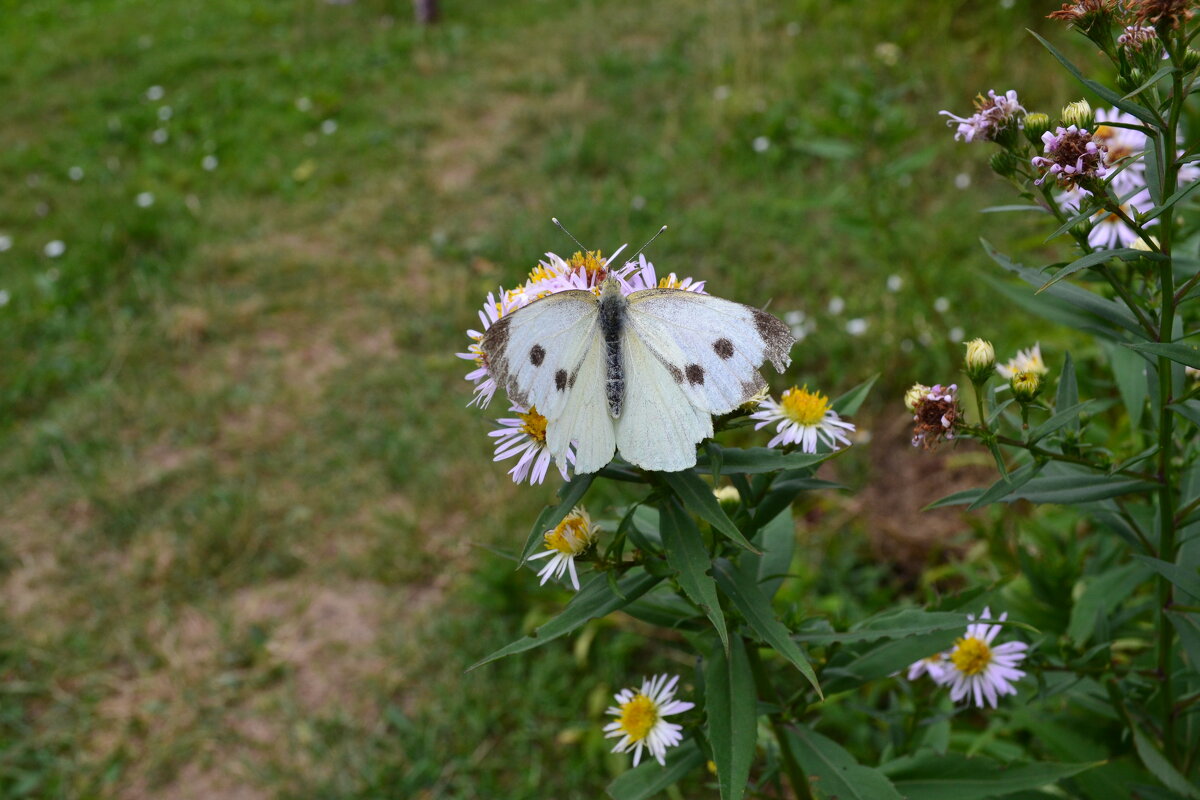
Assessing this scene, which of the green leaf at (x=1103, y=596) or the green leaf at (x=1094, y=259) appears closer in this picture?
the green leaf at (x=1094, y=259)

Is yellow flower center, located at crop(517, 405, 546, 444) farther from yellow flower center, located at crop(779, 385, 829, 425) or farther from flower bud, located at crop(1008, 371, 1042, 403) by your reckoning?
flower bud, located at crop(1008, 371, 1042, 403)

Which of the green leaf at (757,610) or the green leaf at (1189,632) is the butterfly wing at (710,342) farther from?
the green leaf at (1189,632)

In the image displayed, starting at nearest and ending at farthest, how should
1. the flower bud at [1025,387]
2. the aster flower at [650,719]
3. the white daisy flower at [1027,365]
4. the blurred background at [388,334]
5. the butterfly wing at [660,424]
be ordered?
the butterfly wing at [660,424], the flower bud at [1025,387], the aster flower at [650,719], the white daisy flower at [1027,365], the blurred background at [388,334]

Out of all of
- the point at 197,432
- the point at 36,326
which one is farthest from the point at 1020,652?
the point at 36,326

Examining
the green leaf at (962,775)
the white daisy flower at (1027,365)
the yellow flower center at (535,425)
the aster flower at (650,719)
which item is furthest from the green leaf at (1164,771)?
the yellow flower center at (535,425)

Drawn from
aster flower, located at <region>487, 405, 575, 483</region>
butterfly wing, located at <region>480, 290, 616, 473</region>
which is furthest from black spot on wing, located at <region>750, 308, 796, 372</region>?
aster flower, located at <region>487, 405, 575, 483</region>

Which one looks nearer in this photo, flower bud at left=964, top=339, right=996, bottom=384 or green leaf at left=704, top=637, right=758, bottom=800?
green leaf at left=704, top=637, right=758, bottom=800

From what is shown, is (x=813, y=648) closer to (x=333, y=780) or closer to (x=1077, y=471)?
(x=1077, y=471)
